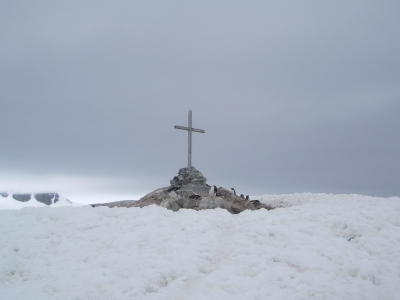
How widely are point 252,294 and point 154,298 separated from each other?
2511 millimetres

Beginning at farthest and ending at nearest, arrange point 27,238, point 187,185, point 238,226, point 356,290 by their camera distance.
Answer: point 187,185
point 238,226
point 27,238
point 356,290

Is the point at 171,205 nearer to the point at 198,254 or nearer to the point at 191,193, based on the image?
the point at 191,193

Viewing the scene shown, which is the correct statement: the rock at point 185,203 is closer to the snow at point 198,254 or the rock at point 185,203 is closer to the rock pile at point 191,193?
the rock pile at point 191,193

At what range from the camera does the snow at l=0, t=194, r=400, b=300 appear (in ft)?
29.3

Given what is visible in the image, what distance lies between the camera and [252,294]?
868 centimetres

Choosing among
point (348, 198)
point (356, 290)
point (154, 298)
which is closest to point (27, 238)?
point (154, 298)

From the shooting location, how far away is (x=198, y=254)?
11.3m

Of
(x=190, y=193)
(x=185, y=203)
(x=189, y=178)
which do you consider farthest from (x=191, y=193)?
(x=185, y=203)

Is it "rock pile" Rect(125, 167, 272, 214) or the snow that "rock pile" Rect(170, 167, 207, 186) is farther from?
the snow

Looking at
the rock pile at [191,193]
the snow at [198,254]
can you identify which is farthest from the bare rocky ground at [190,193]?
the snow at [198,254]

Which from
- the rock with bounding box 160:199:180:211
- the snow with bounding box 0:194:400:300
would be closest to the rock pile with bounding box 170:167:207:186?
the rock with bounding box 160:199:180:211

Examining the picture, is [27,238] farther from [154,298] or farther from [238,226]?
[238,226]

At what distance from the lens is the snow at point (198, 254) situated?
893cm

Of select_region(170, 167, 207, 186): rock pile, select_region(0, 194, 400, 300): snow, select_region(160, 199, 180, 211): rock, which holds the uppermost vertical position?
select_region(170, 167, 207, 186): rock pile
